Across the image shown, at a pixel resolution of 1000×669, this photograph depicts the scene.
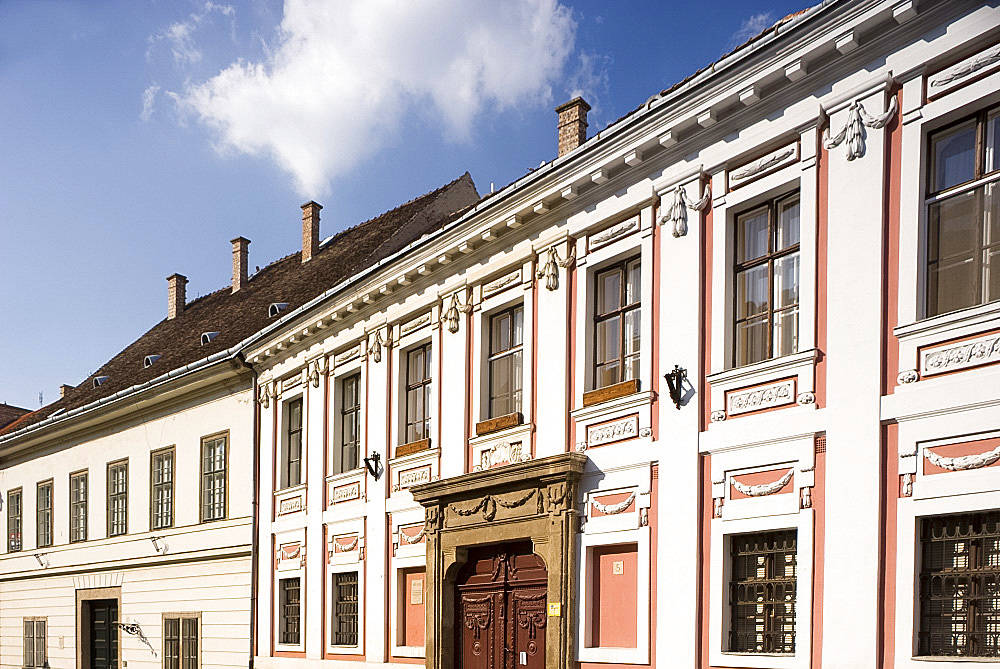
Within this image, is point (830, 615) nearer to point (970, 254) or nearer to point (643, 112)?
point (970, 254)

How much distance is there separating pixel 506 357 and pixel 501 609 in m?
3.21

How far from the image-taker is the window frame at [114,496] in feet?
85.1

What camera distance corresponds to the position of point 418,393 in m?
17.3

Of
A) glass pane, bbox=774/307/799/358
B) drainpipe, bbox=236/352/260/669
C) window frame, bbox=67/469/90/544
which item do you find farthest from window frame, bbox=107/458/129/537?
glass pane, bbox=774/307/799/358

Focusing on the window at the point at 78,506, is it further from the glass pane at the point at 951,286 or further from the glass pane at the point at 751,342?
the glass pane at the point at 951,286

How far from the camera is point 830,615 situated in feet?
33.5

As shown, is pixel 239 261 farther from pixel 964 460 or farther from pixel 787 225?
pixel 964 460

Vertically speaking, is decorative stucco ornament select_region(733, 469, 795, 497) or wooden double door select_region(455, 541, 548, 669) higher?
decorative stucco ornament select_region(733, 469, 795, 497)

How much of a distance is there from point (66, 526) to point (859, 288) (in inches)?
909

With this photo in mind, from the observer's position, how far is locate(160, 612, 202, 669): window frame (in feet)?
74.1

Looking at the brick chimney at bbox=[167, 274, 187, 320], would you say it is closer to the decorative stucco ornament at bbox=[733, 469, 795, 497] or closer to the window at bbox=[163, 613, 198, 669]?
the window at bbox=[163, 613, 198, 669]

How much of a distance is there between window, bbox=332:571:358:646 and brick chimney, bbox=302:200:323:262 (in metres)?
10.7

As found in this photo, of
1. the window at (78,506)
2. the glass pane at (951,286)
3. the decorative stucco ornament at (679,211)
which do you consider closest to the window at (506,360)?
the decorative stucco ornament at (679,211)

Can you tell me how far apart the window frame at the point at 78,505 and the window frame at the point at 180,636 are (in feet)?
15.9
